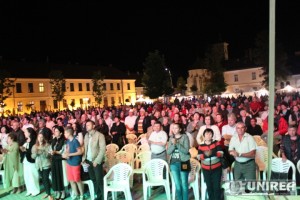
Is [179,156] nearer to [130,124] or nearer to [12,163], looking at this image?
[12,163]

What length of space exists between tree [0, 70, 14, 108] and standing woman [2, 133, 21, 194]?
33.9m

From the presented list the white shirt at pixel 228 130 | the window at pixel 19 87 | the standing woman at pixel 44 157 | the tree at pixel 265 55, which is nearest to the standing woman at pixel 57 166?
the standing woman at pixel 44 157

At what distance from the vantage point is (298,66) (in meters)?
62.9

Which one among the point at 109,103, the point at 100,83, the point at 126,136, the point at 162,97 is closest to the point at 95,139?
the point at 126,136

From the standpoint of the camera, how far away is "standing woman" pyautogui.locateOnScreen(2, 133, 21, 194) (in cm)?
936

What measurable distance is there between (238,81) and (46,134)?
58.7 meters

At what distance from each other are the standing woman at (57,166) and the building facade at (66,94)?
3898cm

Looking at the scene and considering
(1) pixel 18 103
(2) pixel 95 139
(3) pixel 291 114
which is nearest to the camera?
(2) pixel 95 139

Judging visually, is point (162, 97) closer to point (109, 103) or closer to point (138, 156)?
point (109, 103)

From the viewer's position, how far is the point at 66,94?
54.9 m

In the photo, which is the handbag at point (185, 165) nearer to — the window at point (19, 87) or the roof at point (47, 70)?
the window at point (19, 87)

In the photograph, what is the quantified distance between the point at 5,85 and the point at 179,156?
40.3 meters

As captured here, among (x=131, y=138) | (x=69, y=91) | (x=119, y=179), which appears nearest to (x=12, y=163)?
(x=119, y=179)

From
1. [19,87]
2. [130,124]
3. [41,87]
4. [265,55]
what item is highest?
[265,55]
